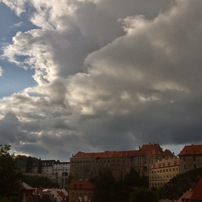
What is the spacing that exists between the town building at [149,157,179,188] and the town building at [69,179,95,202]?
2767 centimetres

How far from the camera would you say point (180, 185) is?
101250 millimetres

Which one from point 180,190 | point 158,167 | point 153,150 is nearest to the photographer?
point 180,190

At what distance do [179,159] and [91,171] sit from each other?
2338 inches

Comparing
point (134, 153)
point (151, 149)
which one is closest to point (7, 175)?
point (151, 149)

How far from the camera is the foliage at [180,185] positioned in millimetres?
98000

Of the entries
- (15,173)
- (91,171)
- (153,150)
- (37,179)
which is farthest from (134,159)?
(15,173)

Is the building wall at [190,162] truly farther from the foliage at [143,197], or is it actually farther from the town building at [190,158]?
the foliage at [143,197]

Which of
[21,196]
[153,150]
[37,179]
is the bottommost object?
[21,196]

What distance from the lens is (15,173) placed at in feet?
137

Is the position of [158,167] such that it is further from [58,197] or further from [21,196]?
[21,196]

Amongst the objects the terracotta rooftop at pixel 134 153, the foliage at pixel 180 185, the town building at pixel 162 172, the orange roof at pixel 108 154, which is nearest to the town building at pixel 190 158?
the town building at pixel 162 172

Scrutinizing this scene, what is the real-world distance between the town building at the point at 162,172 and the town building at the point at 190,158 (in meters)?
6.66

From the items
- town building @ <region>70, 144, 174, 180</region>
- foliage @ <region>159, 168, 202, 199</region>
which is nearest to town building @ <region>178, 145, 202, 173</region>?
foliage @ <region>159, 168, 202, 199</region>

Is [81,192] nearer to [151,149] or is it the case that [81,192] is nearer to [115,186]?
[115,186]
